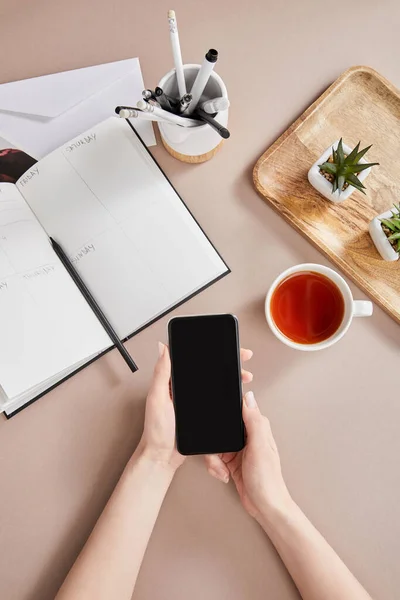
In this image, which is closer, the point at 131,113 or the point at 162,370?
the point at 131,113

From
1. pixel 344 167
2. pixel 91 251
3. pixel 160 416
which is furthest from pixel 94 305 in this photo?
pixel 344 167

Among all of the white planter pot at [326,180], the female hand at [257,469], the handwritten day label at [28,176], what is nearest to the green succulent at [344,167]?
the white planter pot at [326,180]

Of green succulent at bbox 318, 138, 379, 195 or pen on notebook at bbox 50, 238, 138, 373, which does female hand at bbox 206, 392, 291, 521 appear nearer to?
pen on notebook at bbox 50, 238, 138, 373

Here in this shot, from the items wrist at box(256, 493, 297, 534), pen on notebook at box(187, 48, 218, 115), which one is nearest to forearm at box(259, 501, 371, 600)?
wrist at box(256, 493, 297, 534)

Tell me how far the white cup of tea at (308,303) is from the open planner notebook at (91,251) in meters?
0.10

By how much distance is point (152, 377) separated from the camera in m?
0.72

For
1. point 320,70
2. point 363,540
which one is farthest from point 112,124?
point 363,540

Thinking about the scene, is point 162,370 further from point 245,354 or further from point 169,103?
point 169,103

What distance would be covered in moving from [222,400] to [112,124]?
0.45 m

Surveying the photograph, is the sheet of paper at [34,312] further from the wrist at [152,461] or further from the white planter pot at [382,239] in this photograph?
the white planter pot at [382,239]

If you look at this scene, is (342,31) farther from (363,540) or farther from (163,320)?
(363,540)

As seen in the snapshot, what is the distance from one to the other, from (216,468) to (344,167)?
0.47m

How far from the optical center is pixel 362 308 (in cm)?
68

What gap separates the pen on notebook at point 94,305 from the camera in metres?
0.71
